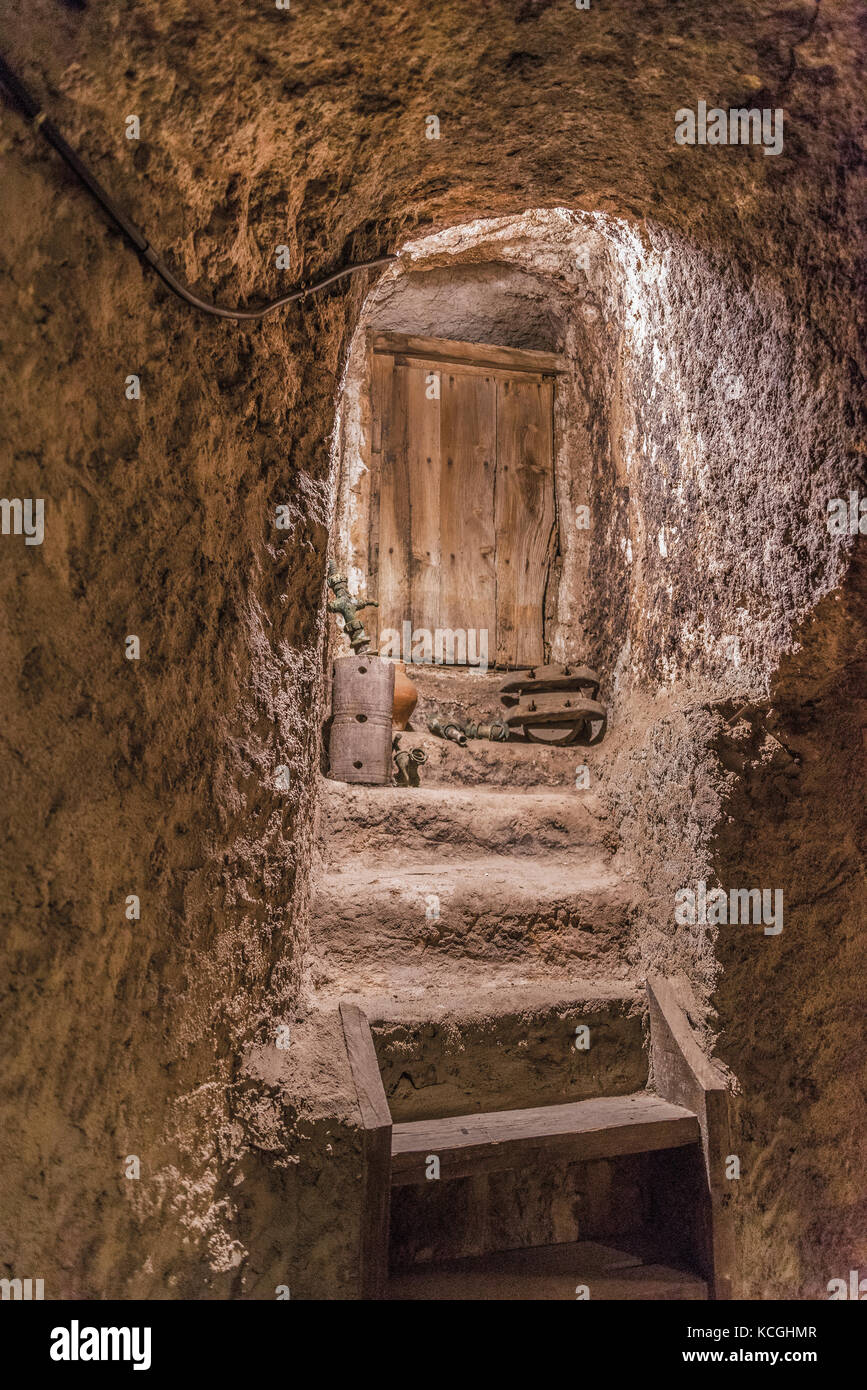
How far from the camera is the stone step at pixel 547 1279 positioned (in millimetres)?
2014

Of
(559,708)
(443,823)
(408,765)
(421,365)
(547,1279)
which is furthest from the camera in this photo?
(421,365)

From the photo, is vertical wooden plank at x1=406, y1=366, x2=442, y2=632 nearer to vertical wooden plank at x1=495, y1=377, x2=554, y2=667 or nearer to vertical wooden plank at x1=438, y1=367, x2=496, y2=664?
vertical wooden plank at x1=438, y1=367, x2=496, y2=664

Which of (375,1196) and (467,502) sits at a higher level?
(467,502)

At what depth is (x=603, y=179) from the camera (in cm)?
249

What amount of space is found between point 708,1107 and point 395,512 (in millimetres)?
2675

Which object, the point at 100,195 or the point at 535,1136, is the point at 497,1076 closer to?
the point at 535,1136

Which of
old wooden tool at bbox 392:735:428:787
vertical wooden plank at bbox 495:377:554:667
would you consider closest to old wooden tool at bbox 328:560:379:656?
old wooden tool at bbox 392:735:428:787

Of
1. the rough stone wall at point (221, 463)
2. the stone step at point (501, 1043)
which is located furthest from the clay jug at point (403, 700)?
the stone step at point (501, 1043)

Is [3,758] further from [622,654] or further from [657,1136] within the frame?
[622,654]

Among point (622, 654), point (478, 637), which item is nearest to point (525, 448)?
point (478, 637)

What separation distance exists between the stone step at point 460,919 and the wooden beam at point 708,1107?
304 millimetres

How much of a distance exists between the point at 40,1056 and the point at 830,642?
1.76 m

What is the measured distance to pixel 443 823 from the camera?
298 centimetres

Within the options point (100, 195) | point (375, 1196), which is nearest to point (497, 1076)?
point (375, 1196)
